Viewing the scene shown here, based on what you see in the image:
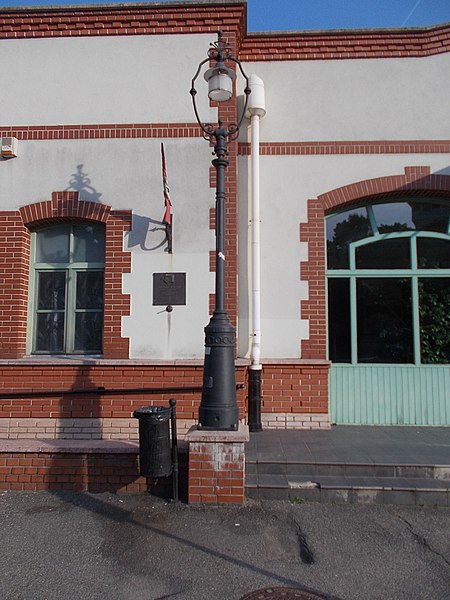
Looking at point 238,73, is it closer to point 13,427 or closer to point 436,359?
point 436,359

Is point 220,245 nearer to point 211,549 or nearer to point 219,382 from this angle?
point 219,382

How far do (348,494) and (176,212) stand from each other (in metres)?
4.31

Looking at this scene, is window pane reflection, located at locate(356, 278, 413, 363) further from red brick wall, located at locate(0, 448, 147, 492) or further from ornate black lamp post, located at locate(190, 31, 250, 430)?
red brick wall, located at locate(0, 448, 147, 492)

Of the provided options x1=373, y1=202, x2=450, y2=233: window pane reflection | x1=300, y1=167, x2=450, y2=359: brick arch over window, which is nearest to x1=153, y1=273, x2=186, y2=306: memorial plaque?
x1=300, y1=167, x2=450, y2=359: brick arch over window

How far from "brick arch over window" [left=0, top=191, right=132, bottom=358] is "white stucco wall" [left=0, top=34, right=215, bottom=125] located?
1387 millimetres

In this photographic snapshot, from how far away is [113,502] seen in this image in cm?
462

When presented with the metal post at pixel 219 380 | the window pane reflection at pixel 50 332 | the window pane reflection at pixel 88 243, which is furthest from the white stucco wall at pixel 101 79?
the metal post at pixel 219 380

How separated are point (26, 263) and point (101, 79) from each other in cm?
304

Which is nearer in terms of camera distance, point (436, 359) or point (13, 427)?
point (13, 427)

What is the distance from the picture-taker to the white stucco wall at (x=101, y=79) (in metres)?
6.82

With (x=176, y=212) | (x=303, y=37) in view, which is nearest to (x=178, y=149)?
(x=176, y=212)

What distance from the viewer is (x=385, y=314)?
758 centimetres

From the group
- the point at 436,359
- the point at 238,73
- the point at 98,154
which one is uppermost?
the point at 238,73

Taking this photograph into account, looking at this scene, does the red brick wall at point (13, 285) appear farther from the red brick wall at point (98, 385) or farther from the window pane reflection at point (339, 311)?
the window pane reflection at point (339, 311)
